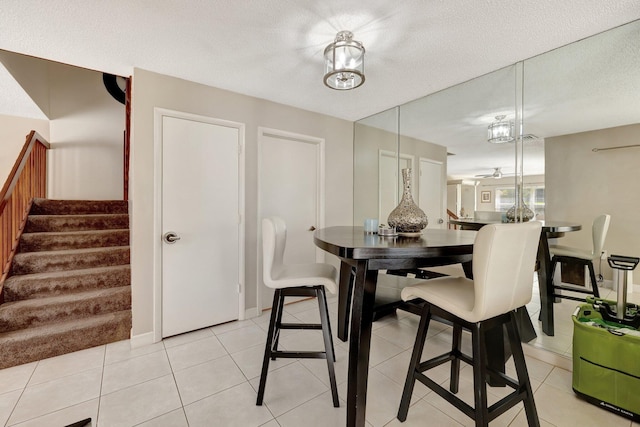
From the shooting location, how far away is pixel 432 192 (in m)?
2.93

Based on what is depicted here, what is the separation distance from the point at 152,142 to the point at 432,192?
2.86 meters

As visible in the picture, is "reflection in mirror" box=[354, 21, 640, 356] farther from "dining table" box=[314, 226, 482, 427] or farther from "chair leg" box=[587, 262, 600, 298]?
"dining table" box=[314, 226, 482, 427]

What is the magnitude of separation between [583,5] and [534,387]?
2411 mm

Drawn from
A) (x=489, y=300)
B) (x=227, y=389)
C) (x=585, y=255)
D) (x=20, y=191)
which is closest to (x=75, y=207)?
(x=20, y=191)

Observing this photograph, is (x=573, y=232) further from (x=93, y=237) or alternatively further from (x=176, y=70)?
(x=93, y=237)

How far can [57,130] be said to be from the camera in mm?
4293

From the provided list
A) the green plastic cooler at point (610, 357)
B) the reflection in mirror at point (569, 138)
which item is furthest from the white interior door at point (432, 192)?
the green plastic cooler at point (610, 357)

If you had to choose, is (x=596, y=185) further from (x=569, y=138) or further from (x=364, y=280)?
(x=364, y=280)

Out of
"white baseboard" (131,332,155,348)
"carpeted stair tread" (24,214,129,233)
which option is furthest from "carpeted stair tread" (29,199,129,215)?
"white baseboard" (131,332,155,348)

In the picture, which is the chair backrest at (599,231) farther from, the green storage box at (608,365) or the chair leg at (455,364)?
the chair leg at (455,364)

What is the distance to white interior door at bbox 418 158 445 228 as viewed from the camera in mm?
2863

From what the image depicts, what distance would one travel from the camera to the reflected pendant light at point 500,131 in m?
2.25

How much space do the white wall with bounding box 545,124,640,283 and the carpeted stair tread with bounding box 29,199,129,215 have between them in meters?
5.27

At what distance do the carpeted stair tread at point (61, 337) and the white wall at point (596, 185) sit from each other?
3.82 m
